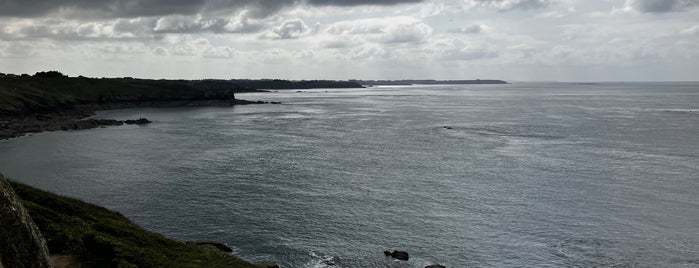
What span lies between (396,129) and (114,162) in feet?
222

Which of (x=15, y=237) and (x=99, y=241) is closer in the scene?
(x=15, y=237)

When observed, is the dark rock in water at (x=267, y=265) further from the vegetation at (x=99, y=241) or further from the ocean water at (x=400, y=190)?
the vegetation at (x=99, y=241)

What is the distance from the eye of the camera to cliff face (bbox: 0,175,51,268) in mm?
16331

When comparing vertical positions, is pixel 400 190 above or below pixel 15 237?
below

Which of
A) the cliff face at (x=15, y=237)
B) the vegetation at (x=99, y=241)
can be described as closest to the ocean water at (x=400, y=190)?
the vegetation at (x=99, y=241)

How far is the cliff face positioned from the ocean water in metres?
23.2

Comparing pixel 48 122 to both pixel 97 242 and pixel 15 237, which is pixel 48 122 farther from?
pixel 15 237

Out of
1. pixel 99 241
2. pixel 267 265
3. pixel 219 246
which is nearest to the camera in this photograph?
pixel 99 241

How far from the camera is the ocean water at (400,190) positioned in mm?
42688

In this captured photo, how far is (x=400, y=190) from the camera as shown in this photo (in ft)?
204

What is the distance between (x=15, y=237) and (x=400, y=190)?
48.7 meters

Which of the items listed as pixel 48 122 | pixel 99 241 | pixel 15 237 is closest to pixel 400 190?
pixel 99 241

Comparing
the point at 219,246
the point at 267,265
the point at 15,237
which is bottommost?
the point at 267,265

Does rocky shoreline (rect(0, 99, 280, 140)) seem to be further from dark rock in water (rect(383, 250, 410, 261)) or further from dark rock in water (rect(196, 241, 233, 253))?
dark rock in water (rect(383, 250, 410, 261))
